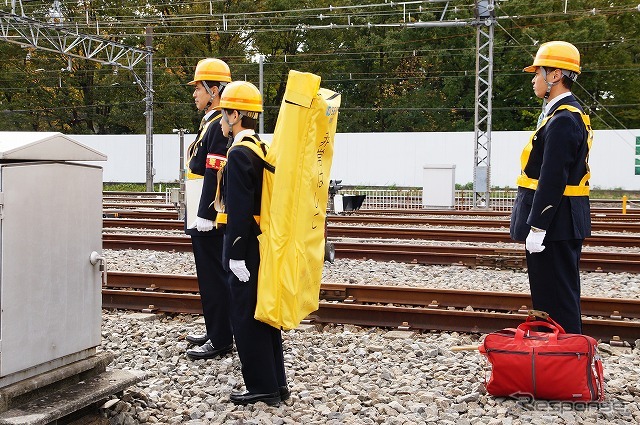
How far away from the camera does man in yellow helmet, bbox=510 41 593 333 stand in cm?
505

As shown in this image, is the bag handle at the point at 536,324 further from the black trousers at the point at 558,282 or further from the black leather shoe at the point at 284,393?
the black leather shoe at the point at 284,393

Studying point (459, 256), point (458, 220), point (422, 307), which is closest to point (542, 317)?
point (422, 307)

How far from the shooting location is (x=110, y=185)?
3925cm

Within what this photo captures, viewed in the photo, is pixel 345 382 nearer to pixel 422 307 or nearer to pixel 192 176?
pixel 192 176

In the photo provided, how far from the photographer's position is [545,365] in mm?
4848

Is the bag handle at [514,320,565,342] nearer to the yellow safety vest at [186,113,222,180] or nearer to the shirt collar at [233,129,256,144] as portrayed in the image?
the shirt collar at [233,129,256,144]

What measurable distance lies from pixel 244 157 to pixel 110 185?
35.9 metres

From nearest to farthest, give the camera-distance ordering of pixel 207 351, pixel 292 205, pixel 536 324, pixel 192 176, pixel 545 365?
pixel 292 205 → pixel 545 365 → pixel 536 324 → pixel 207 351 → pixel 192 176

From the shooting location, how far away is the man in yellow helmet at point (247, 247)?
4.81m

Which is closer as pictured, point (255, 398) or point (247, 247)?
point (247, 247)

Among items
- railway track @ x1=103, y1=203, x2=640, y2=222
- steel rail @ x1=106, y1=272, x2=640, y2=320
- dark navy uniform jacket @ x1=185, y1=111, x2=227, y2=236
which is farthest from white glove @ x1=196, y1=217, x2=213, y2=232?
railway track @ x1=103, y1=203, x2=640, y2=222

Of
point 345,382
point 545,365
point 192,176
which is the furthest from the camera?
point 192,176

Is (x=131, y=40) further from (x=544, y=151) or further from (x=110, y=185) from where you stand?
(x=544, y=151)

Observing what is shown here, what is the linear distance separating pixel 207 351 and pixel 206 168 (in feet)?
4.86
